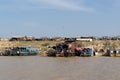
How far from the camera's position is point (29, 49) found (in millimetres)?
52062

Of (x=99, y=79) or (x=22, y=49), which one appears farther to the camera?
(x=22, y=49)

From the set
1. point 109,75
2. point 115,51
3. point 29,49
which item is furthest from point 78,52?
point 109,75

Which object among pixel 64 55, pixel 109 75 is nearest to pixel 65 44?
pixel 64 55

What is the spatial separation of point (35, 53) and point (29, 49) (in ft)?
3.52

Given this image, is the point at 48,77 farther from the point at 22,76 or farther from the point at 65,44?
the point at 65,44

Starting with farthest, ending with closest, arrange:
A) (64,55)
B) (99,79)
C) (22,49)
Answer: (22,49) → (64,55) → (99,79)

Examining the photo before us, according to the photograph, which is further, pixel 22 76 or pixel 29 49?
pixel 29 49

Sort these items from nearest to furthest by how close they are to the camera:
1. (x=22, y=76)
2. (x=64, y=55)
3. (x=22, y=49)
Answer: (x=22, y=76) → (x=64, y=55) → (x=22, y=49)

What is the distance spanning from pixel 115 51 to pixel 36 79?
25009 millimetres

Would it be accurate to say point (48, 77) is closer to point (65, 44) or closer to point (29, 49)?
point (65, 44)

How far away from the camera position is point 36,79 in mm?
24328

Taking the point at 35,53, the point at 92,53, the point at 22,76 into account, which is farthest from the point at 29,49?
the point at 22,76

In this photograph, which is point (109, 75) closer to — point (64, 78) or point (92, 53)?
point (64, 78)

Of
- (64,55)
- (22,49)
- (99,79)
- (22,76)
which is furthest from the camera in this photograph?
(22,49)
